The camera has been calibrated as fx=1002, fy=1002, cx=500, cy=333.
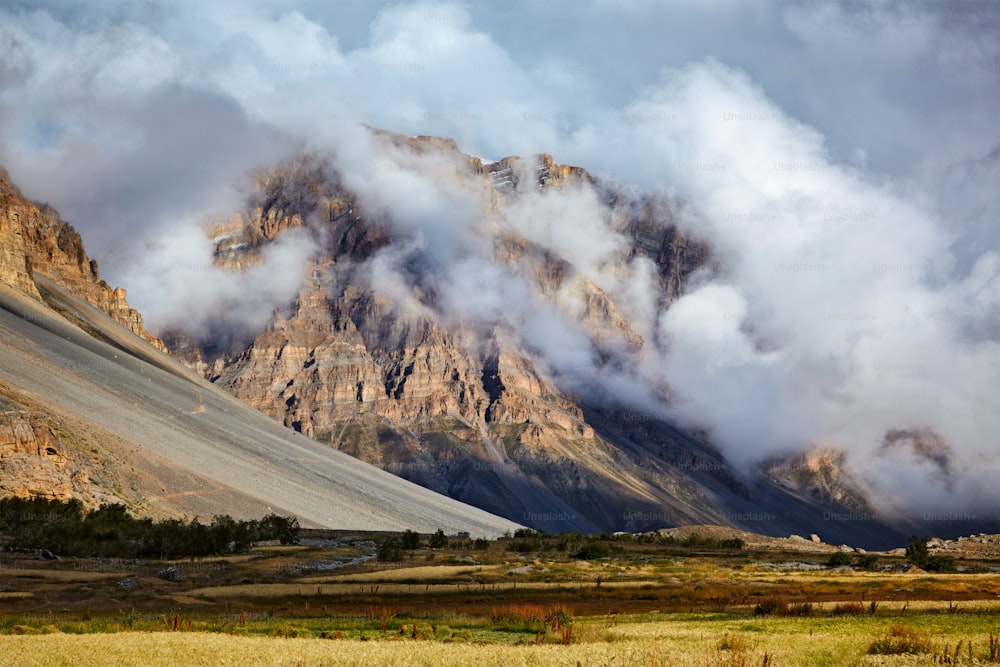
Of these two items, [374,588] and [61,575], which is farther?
[61,575]

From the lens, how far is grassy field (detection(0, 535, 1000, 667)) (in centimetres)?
3005

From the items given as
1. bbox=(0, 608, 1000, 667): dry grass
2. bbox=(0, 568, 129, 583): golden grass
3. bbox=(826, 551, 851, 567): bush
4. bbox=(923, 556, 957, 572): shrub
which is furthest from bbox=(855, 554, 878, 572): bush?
bbox=(0, 568, 129, 583): golden grass

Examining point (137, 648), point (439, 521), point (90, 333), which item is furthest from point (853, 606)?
point (90, 333)

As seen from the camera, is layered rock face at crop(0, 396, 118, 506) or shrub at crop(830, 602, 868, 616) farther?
layered rock face at crop(0, 396, 118, 506)

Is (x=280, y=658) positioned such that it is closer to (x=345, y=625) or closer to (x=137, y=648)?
(x=137, y=648)

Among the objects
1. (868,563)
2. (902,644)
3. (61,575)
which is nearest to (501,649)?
(902,644)

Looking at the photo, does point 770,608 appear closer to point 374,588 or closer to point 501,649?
point 501,649

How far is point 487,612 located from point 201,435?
11436 cm

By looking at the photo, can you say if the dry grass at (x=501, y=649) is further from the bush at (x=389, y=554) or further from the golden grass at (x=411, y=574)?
the bush at (x=389, y=554)

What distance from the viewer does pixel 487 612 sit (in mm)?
45375

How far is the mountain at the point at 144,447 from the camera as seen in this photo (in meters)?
103

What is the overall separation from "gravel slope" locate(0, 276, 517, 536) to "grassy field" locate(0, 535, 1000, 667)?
5421 centimetres

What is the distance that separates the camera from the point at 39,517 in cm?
8212

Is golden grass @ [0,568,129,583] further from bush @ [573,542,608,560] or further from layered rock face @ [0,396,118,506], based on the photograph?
bush @ [573,542,608,560]
